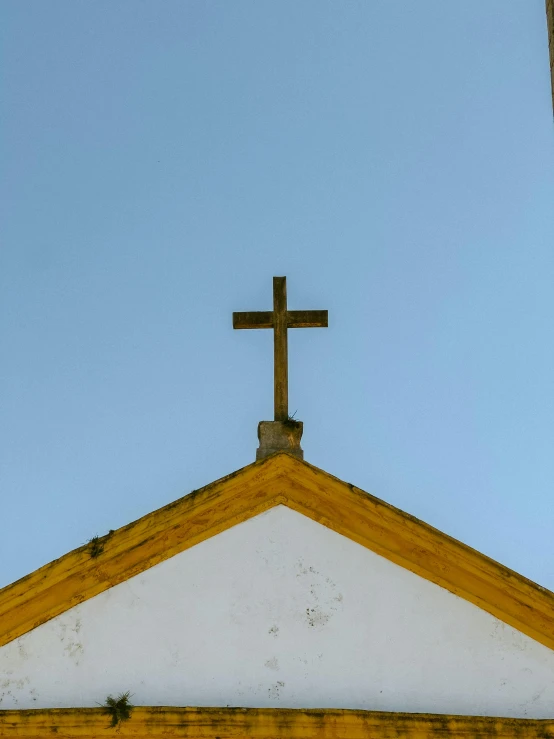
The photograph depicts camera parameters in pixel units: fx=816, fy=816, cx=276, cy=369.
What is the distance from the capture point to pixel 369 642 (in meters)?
4.96

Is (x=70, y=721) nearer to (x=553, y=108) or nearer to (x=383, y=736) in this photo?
(x=383, y=736)

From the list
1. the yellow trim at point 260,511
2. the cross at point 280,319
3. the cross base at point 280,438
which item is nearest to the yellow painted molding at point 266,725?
the yellow trim at point 260,511

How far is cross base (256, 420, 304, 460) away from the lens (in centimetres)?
585

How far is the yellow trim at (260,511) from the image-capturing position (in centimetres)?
507

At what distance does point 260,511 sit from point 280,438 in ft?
2.30

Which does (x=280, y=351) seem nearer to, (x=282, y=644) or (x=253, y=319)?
(x=253, y=319)

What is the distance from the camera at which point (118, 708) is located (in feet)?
15.6

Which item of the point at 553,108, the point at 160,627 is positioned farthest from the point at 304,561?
the point at 553,108

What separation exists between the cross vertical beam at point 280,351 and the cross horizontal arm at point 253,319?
63 mm

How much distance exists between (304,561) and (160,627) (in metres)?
0.98

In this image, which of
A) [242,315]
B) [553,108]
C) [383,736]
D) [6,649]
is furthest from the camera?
[553,108]

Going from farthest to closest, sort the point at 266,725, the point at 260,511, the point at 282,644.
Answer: the point at 260,511, the point at 282,644, the point at 266,725

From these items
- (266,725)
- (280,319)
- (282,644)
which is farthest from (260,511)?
(280,319)

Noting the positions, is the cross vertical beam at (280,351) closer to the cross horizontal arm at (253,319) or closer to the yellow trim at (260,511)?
the cross horizontal arm at (253,319)
